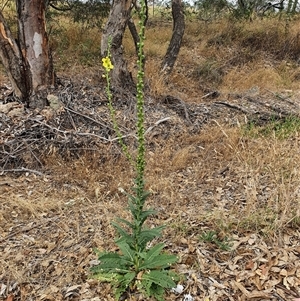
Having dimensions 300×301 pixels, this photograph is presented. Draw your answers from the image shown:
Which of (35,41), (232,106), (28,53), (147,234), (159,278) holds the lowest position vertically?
(159,278)

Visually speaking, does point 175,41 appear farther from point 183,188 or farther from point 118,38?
point 183,188

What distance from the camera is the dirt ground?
2.23 metres

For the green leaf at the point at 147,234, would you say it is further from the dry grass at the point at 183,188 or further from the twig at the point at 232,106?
the twig at the point at 232,106

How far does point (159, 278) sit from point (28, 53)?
11.4 ft

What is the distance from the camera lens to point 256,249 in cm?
238

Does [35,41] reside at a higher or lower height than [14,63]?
higher

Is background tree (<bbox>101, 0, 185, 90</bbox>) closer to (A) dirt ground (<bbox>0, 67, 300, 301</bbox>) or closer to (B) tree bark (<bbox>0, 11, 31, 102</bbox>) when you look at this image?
(A) dirt ground (<bbox>0, 67, 300, 301</bbox>)

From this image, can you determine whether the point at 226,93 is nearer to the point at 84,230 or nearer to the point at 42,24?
the point at 42,24

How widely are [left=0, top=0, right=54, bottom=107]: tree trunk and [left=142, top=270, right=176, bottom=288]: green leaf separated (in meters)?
3.03

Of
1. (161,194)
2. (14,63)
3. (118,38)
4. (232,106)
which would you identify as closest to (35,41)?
(14,63)

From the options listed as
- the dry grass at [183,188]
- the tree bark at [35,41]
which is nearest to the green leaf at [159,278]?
the dry grass at [183,188]

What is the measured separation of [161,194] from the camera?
10.5 feet

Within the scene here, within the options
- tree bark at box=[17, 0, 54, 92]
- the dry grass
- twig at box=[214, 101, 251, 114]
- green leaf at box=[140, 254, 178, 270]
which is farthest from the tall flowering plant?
twig at box=[214, 101, 251, 114]

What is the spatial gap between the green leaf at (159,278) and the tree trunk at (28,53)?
3029 millimetres
